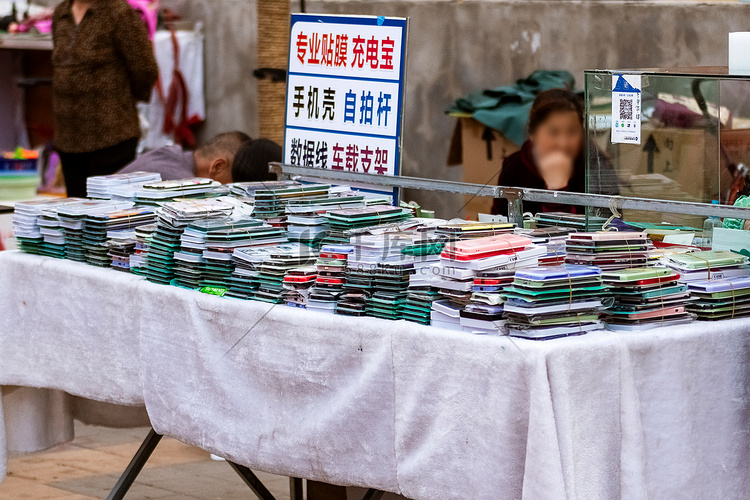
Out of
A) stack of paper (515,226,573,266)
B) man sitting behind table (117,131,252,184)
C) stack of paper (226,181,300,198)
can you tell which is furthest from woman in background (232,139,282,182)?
stack of paper (515,226,573,266)

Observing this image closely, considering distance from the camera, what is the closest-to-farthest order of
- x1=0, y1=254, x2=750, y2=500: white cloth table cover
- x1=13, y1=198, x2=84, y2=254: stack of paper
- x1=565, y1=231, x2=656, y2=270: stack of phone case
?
1. x1=0, y1=254, x2=750, y2=500: white cloth table cover
2. x1=565, y1=231, x2=656, y2=270: stack of phone case
3. x1=13, y1=198, x2=84, y2=254: stack of paper

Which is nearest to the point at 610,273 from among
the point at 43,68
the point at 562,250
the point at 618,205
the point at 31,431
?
the point at 562,250

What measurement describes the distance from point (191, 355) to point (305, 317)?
1.45 ft

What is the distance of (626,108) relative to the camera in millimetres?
2773

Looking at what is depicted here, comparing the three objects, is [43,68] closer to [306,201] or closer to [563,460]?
[306,201]

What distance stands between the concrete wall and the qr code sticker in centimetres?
301

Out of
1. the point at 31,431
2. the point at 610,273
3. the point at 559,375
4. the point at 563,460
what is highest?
the point at 610,273

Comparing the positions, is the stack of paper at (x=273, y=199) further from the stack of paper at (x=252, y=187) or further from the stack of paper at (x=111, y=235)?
the stack of paper at (x=111, y=235)

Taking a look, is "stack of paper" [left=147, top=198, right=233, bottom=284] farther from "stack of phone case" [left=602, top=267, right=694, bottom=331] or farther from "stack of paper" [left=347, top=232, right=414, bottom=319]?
"stack of phone case" [left=602, top=267, right=694, bottom=331]

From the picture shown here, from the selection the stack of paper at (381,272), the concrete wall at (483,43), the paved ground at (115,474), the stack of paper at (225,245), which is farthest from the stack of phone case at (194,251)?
the concrete wall at (483,43)

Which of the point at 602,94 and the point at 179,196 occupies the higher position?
the point at 602,94

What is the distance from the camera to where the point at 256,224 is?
3.04 m

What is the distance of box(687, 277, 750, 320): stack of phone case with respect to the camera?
7.93 feet

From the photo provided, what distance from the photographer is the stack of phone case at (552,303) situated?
223 centimetres
